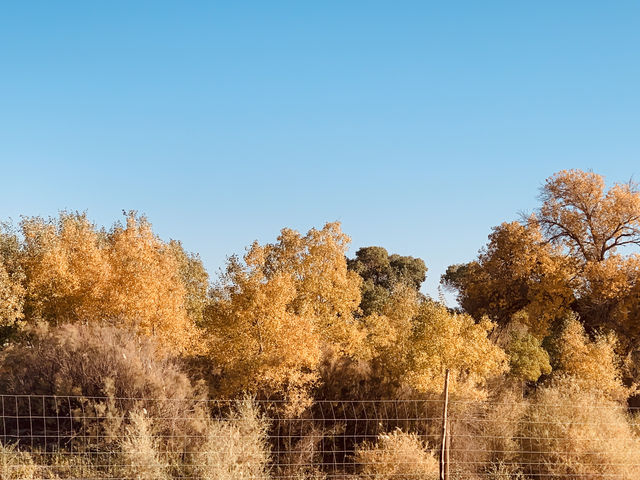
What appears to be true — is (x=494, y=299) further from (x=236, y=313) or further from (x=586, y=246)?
(x=236, y=313)

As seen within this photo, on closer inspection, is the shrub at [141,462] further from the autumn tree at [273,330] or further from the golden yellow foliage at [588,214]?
the golden yellow foliage at [588,214]

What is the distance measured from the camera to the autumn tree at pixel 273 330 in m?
19.0

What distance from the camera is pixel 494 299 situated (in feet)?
94.9

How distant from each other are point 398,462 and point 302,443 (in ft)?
11.8

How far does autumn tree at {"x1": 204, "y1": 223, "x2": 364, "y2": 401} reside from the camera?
19.0 metres

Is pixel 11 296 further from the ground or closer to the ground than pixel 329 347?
further from the ground

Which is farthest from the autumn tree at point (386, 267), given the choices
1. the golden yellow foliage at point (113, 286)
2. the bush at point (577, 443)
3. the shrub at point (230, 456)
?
the shrub at point (230, 456)

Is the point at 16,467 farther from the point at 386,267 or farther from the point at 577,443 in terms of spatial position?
A: the point at 386,267

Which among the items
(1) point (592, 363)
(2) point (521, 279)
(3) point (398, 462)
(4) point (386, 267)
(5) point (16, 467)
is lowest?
(3) point (398, 462)

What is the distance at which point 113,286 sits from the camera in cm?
2470

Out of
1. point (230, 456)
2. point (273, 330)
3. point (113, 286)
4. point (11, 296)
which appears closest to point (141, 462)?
point (230, 456)

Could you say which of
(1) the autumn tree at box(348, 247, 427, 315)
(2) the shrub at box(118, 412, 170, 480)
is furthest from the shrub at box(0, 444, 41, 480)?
(1) the autumn tree at box(348, 247, 427, 315)

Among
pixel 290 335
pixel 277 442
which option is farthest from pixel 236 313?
pixel 277 442

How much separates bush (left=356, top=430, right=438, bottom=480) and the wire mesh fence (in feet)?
0.08
